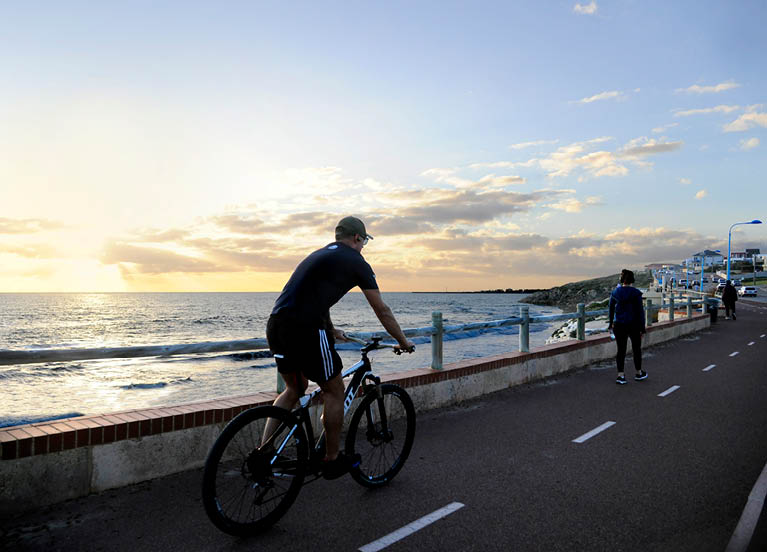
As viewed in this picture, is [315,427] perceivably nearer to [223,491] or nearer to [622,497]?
Answer: [223,491]

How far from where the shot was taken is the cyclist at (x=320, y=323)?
368 cm

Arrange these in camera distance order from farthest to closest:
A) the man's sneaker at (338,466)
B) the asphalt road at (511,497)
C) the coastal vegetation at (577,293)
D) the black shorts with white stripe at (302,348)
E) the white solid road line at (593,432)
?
1. the coastal vegetation at (577,293)
2. the white solid road line at (593,432)
3. the man's sneaker at (338,466)
4. the black shorts with white stripe at (302,348)
5. the asphalt road at (511,497)

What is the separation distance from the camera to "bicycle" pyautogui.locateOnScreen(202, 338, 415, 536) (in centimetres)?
330

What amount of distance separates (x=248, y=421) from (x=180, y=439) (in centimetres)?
160

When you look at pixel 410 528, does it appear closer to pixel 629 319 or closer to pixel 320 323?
pixel 320 323

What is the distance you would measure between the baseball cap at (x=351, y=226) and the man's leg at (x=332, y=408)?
1.08m

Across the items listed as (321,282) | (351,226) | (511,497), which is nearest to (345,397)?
(321,282)

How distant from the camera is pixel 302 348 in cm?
368

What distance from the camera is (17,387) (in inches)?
933

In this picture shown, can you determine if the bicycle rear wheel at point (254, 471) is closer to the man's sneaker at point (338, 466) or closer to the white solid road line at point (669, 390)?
the man's sneaker at point (338, 466)

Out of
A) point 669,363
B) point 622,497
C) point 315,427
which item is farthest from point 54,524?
point 669,363

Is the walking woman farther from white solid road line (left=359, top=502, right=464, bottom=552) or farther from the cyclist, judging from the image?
the cyclist

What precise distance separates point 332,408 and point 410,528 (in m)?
Answer: 0.97

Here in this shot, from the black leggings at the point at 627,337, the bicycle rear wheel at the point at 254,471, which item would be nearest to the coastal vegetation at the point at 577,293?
the black leggings at the point at 627,337
